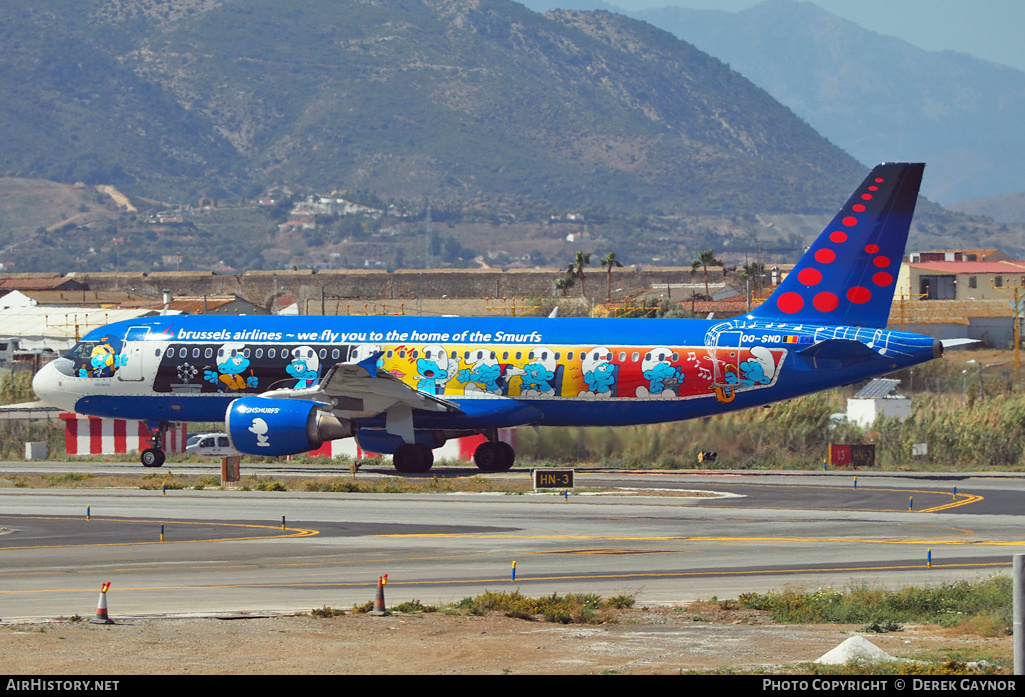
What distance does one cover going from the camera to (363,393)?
4353cm

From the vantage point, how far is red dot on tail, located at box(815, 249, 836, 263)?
45031mm

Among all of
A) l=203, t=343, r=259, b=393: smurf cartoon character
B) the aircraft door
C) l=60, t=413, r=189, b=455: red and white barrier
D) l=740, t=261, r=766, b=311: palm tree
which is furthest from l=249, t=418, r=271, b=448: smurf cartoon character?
l=740, t=261, r=766, b=311: palm tree

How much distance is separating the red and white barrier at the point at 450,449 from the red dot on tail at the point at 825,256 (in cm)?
1228

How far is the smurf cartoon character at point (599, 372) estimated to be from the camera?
4503 cm

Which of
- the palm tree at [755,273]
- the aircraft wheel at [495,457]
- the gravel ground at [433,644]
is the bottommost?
the gravel ground at [433,644]

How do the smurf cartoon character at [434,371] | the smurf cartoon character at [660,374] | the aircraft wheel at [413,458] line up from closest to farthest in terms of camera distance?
1. the smurf cartoon character at [660,374]
2. the smurf cartoon character at [434,371]
3. the aircraft wheel at [413,458]

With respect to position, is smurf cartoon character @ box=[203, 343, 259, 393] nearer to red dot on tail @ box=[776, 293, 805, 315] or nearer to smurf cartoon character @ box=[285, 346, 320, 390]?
smurf cartoon character @ box=[285, 346, 320, 390]

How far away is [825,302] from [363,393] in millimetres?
15074

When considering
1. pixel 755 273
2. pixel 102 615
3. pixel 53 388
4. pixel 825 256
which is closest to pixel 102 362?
pixel 53 388

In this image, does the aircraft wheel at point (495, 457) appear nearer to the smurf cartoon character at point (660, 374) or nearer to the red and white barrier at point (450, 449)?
the red and white barrier at point (450, 449)

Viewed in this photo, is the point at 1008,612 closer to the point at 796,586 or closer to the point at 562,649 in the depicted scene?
the point at 796,586

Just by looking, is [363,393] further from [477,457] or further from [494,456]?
[494,456]

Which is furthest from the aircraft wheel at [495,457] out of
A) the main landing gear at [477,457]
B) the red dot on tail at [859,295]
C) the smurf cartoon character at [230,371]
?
the red dot on tail at [859,295]

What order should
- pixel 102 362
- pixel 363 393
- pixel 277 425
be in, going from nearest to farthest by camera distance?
pixel 277 425 → pixel 363 393 → pixel 102 362
